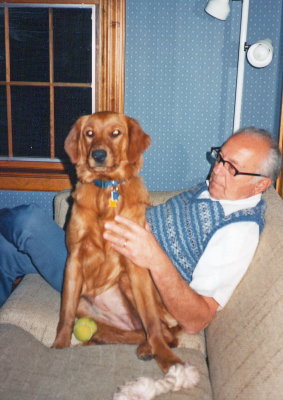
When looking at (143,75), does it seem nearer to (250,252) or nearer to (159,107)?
(159,107)

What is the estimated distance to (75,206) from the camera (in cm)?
171

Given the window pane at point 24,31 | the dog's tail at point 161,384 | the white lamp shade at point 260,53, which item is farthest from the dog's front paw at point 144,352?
the window pane at point 24,31

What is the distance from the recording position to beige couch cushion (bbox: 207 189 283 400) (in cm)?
104

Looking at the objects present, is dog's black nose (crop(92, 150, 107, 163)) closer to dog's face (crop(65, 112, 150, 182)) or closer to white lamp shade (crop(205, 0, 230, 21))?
dog's face (crop(65, 112, 150, 182))

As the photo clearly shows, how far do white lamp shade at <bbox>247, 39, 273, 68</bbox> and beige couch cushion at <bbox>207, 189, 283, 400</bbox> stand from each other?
3.39ft

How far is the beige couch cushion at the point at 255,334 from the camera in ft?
3.42

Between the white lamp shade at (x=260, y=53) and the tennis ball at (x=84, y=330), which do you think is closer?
the tennis ball at (x=84, y=330)

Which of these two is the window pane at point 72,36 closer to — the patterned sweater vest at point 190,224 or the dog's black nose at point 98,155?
the dog's black nose at point 98,155

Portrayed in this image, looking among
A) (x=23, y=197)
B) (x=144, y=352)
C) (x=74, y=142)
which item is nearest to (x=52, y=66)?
(x=23, y=197)

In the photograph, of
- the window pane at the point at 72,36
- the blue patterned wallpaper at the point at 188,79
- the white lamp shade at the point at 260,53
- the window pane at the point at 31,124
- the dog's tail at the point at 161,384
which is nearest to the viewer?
the dog's tail at the point at 161,384

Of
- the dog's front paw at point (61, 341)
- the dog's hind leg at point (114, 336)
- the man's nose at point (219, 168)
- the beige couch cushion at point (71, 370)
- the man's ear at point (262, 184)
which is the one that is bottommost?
the dog's hind leg at point (114, 336)

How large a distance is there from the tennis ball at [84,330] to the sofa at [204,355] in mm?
93

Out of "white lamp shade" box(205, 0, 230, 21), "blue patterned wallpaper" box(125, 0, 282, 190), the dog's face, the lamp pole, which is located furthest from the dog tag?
"white lamp shade" box(205, 0, 230, 21)

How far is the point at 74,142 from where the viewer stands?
1.84 metres
